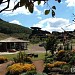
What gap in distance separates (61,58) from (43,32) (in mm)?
37918

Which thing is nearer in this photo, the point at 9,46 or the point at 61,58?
the point at 61,58

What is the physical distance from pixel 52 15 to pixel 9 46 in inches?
2769

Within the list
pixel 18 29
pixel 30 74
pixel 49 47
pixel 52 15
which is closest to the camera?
pixel 52 15

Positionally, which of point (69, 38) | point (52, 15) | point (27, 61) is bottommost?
point (27, 61)

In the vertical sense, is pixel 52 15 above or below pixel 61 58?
above

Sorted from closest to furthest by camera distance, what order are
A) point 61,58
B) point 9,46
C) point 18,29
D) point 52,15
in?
point 52,15 → point 61,58 → point 9,46 → point 18,29

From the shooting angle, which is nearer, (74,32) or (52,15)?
(52,15)

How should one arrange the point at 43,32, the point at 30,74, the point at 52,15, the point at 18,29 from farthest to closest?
the point at 18,29, the point at 30,74, the point at 43,32, the point at 52,15

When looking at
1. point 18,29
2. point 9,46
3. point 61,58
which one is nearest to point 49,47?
point 61,58

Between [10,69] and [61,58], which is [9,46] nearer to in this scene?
[61,58]

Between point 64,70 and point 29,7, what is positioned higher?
point 29,7

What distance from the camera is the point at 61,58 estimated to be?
40.8 metres

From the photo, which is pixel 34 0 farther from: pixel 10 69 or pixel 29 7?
pixel 10 69

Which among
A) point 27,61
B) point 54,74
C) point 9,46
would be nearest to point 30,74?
point 54,74
